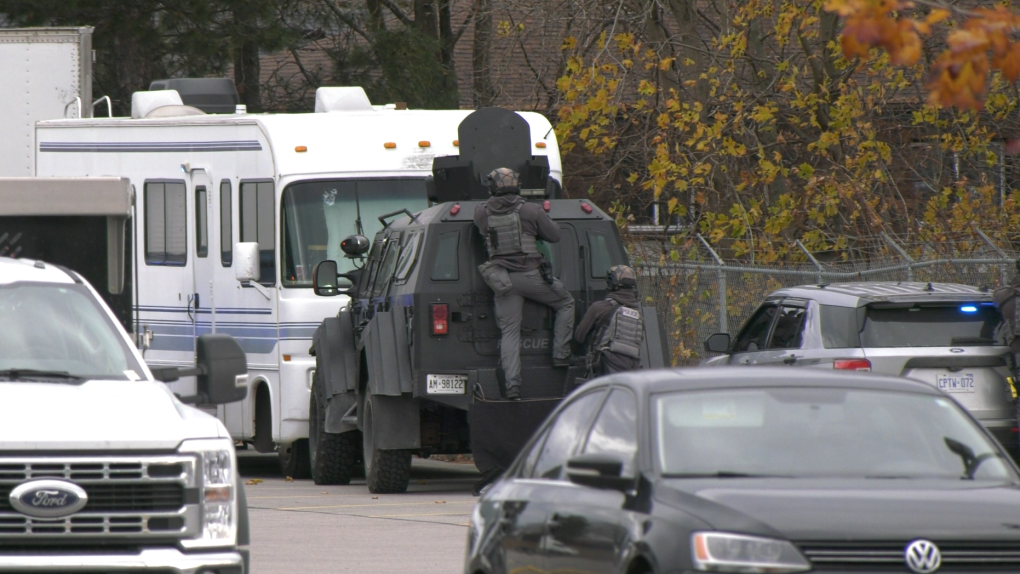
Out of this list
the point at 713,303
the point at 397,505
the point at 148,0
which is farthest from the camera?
the point at 148,0

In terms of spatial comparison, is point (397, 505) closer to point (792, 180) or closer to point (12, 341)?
point (12, 341)

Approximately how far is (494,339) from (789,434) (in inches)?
290

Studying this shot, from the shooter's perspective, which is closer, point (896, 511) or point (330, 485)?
point (896, 511)

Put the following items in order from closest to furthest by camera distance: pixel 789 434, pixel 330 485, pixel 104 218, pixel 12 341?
pixel 789 434 < pixel 12 341 < pixel 104 218 < pixel 330 485

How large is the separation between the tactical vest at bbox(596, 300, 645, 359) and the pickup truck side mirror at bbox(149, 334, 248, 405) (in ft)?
17.8

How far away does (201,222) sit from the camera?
54.0ft

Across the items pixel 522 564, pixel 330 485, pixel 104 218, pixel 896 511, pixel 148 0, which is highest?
pixel 148 0

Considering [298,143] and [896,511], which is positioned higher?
[298,143]

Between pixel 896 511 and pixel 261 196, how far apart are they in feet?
35.1

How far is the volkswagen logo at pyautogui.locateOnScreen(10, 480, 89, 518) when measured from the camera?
7.05 meters

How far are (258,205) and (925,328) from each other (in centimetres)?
639

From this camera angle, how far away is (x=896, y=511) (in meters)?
5.75

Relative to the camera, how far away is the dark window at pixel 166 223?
16641 millimetres

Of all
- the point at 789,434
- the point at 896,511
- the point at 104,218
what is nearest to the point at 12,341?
the point at 104,218
